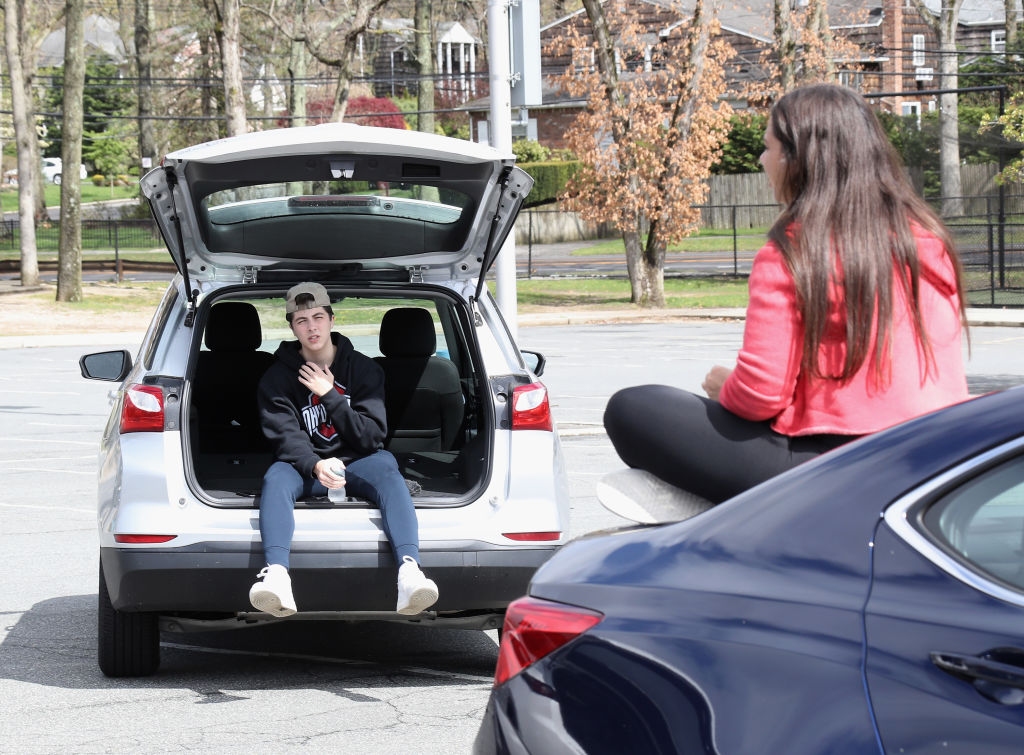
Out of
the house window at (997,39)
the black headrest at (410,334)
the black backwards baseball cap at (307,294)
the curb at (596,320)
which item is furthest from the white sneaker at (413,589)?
the house window at (997,39)

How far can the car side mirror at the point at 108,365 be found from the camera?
6566mm

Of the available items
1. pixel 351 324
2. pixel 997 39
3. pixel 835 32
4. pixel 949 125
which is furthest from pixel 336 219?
pixel 997 39

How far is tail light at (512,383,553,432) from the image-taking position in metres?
5.49

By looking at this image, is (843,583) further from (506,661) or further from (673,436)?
(673,436)

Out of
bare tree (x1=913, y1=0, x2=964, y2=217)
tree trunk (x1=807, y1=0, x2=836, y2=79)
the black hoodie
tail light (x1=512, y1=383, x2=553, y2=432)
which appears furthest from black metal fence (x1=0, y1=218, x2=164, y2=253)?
tail light (x1=512, y1=383, x2=553, y2=432)

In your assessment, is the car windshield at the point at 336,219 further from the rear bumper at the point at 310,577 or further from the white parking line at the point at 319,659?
the white parking line at the point at 319,659

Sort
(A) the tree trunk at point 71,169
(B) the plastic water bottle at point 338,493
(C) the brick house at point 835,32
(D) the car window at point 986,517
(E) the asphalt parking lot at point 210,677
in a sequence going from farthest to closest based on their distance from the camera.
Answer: (C) the brick house at point 835,32
(A) the tree trunk at point 71,169
(B) the plastic water bottle at point 338,493
(E) the asphalt parking lot at point 210,677
(D) the car window at point 986,517

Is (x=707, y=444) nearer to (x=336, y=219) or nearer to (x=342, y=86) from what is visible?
(x=336, y=219)

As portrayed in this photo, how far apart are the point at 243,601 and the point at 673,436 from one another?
241 cm

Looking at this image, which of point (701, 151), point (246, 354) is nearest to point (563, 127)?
point (701, 151)

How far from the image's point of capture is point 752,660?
2348 mm

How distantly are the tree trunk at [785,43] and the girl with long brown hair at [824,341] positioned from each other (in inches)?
1194

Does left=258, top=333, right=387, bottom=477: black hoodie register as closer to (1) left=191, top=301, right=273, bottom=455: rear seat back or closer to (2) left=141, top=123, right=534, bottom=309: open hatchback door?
(2) left=141, top=123, right=534, bottom=309: open hatchback door

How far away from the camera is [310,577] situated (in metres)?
5.14
